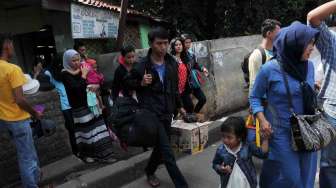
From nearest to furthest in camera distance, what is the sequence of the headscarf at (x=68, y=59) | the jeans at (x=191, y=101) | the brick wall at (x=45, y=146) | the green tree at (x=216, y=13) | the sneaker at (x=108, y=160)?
the brick wall at (x=45, y=146), the headscarf at (x=68, y=59), the sneaker at (x=108, y=160), the jeans at (x=191, y=101), the green tree at (x=216, y=13)

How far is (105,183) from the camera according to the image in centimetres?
452

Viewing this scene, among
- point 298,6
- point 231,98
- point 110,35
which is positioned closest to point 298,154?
point 231,98

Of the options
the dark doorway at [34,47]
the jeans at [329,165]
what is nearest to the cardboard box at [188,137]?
the jeans at [329,165]

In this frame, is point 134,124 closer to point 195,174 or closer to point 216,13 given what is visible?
point 195,174

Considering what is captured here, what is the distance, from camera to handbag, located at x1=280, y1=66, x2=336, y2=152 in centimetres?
283

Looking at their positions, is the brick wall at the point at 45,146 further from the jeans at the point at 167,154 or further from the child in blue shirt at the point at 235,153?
the child in blue shirt at the point at 235,153

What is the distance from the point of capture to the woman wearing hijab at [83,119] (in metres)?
4.81

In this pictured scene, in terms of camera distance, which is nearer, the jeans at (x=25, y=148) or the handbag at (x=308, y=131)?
the handbag at (x=308, y=131)

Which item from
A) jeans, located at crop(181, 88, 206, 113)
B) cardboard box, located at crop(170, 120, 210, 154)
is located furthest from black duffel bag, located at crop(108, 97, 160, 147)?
jeans, located at crop(181, 88, 206, 113)

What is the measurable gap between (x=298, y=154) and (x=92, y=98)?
292 centimetres

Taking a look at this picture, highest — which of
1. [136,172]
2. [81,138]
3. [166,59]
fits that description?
[166,59]

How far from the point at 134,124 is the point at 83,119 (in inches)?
50.1

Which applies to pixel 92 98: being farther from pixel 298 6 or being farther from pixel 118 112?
pixel 298 6

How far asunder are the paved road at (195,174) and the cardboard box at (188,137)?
74cm
